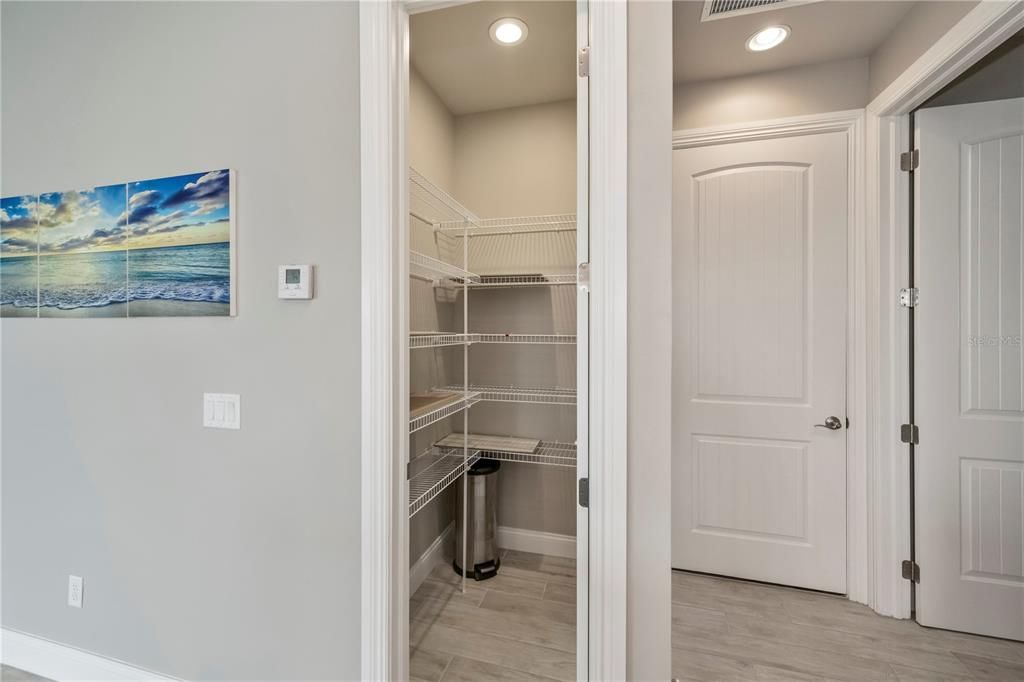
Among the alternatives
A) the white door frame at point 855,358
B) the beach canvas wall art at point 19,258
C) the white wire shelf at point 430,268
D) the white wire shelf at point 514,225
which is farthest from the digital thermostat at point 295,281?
the white door frame at point 855,358

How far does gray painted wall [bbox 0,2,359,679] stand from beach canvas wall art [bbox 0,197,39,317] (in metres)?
0.06

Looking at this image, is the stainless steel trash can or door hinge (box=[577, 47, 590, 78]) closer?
door hinge (box=[577, 47, 590, 78])

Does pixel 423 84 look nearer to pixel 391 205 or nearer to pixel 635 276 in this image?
pixel 391 205

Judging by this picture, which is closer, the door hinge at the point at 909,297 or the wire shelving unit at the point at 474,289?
the door hinge at the point at 909,297

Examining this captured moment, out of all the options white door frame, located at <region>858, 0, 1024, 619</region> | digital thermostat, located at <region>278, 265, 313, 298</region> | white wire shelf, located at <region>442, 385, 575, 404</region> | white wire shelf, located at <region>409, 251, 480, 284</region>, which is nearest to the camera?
digital thermostat, located at <region>278, 265, 313, 298</region>

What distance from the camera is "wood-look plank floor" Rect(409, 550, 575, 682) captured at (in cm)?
168

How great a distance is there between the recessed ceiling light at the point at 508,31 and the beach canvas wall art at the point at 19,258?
196 cm

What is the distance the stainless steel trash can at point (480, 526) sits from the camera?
7.65 ft

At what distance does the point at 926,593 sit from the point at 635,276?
213 cm

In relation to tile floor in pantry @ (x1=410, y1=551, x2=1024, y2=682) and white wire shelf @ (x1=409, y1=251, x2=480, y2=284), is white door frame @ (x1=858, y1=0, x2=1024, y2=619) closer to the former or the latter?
tile floor in pantry @ (x1=410, y1=551, x2=1024, y2=682)

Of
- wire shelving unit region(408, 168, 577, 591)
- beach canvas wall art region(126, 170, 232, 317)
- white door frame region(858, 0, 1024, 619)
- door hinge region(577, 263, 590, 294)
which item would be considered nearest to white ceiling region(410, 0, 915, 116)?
white door frame region(858, 0, 1024, 619)

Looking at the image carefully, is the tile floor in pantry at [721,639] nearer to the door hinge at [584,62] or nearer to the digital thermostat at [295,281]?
the digital thermostat at [295,281]

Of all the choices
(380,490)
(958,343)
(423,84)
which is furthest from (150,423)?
(958,343)

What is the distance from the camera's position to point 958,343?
5.93 ft
